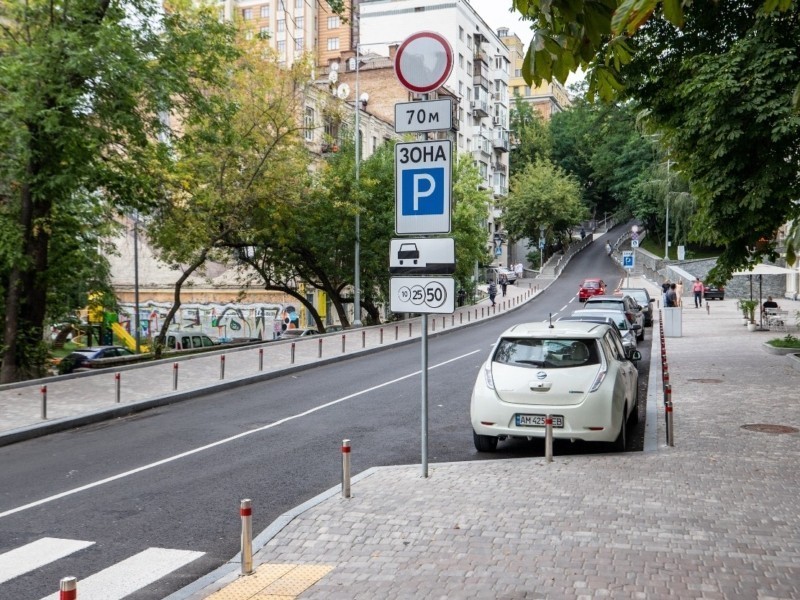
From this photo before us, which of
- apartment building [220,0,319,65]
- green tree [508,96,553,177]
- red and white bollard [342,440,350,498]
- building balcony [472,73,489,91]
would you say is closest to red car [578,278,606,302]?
building balcony [472,73,489,91]

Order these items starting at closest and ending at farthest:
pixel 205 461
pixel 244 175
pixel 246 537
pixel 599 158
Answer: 1. pixel 246 537
2. pixel 205 461
3. pixel 244 175
4. pixel 599 158

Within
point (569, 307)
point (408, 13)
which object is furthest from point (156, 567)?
point (408, 13)

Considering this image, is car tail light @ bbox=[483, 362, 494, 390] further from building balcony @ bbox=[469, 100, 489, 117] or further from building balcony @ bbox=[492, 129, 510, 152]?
building balcony @ bbox=[492, 129, 510, 152]

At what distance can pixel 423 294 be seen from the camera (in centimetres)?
809

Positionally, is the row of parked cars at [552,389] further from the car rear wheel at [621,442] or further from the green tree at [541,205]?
the green tree at [541,205]

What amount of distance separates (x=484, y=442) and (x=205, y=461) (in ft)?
12.2

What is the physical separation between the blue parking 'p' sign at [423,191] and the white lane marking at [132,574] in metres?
3.96

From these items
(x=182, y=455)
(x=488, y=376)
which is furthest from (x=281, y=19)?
(x=488, y=376)

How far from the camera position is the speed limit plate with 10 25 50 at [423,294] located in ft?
26.2

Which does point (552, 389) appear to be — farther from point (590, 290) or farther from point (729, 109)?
point (590, 290)

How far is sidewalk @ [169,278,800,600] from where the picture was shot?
216 inches

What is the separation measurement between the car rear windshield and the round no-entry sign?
12.6 ft

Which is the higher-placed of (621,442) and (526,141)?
(526,141)


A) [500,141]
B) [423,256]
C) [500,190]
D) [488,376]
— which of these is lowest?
[488,376]
